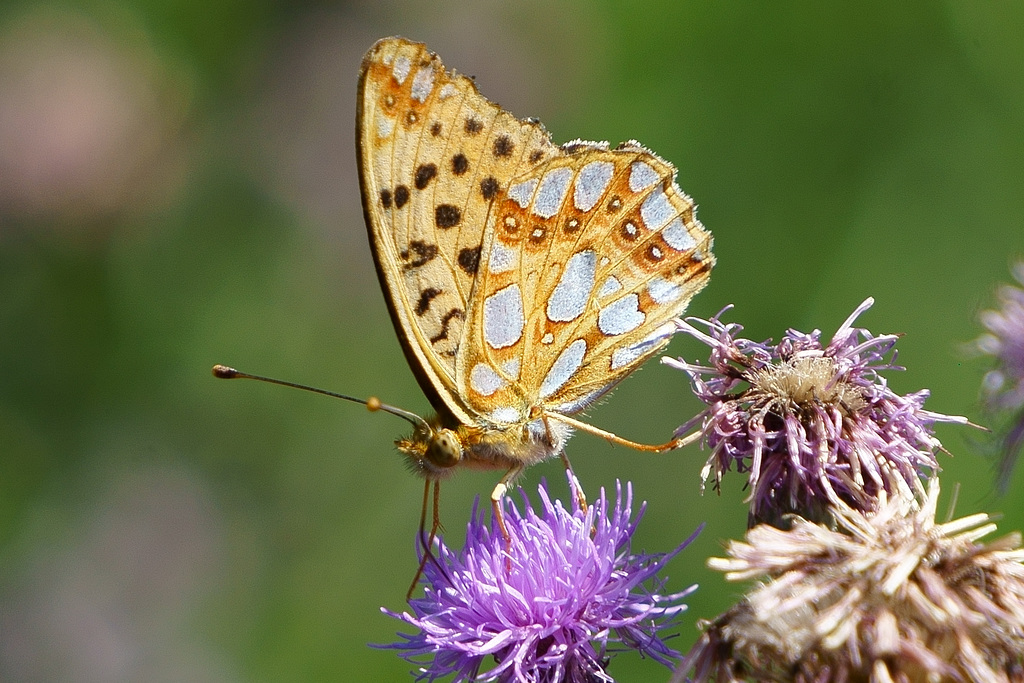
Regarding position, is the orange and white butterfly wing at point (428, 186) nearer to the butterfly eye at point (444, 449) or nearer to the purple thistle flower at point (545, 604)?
the butterfly eye at point (444, 449)

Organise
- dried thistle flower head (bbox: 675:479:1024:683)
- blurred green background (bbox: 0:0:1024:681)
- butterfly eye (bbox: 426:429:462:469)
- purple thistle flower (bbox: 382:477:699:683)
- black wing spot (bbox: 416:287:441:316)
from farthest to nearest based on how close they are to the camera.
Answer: blurred green background (bbox: 0:0:1024:681) → black wing spot (bbox: 416:287:441:316) → butterfly eye (bbox: 426:429:462:469) → purple thistle flower (bbox: 382:477:699:683) → dried thistle flower head (bbox: 675:479:1024:683)

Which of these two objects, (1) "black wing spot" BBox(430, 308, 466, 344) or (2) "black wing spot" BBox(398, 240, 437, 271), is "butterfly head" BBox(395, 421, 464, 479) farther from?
(2) "black wing spot" BBox(398, 240, 437, 271)

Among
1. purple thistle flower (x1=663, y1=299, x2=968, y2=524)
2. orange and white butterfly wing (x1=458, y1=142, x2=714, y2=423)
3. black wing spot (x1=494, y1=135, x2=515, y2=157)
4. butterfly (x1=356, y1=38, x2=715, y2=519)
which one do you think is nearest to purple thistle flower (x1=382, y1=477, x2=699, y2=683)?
purple thistle flower (x1=663, y1=299, x2=968, y2=524)

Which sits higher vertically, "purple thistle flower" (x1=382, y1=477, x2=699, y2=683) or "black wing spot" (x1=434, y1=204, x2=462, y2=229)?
"black wing spot" (x1=434, y1=204, x2=462, y2=229)

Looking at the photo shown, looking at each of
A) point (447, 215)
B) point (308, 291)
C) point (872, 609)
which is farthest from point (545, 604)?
point (308, 291)

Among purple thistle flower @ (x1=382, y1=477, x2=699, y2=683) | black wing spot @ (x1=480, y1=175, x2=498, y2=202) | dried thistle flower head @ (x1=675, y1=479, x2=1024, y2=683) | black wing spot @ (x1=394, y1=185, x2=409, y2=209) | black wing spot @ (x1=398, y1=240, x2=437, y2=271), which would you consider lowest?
purple thistle flower @ (x1=382, y1=477, x2=699, y2=683)

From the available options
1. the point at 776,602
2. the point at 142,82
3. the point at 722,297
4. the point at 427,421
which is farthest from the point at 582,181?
the point at 142,82

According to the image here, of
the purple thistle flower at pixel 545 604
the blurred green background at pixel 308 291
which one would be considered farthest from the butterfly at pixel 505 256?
the blurred green background at pixel 308 291
